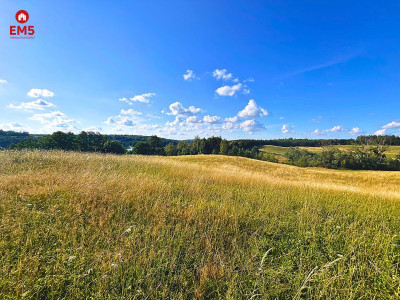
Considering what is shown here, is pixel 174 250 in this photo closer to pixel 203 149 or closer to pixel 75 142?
pixel 75 142

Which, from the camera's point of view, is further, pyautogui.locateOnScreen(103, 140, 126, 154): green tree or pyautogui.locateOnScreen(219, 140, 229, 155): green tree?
pyautogui.locateOnScreen(219, 140, 229, 155): green tree

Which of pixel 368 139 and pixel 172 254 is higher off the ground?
pixel 368 139

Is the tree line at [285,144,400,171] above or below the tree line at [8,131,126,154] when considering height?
below

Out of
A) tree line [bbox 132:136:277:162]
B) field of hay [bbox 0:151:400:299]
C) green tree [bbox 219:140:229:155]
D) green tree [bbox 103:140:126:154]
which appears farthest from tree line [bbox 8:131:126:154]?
field of hay [bbox 0:151:400:299]

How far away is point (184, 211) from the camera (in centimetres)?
354

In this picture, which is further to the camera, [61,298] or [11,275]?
[11,275]

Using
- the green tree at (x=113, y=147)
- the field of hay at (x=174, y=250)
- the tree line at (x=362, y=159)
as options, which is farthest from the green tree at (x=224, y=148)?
the field of hay at (x=174, y=250)

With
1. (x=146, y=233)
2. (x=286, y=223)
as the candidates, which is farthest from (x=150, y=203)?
(x=286, y=223)

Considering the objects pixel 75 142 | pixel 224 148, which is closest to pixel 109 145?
pixel 75 142

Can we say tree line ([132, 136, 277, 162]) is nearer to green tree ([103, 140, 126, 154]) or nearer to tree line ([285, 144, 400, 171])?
green tree ([103, 140, 126, 154])

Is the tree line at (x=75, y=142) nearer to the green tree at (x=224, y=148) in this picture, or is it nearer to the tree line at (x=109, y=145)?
the tree line at (x=109, y=145)

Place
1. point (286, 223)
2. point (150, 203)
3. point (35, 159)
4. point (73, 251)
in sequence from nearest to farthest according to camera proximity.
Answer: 1. point (73, 251)
2. point (286, 223)
3. point (150, 203)
4. point (35, 159)

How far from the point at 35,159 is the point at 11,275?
790 centimetres

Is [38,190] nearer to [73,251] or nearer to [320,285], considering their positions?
[73,251]
